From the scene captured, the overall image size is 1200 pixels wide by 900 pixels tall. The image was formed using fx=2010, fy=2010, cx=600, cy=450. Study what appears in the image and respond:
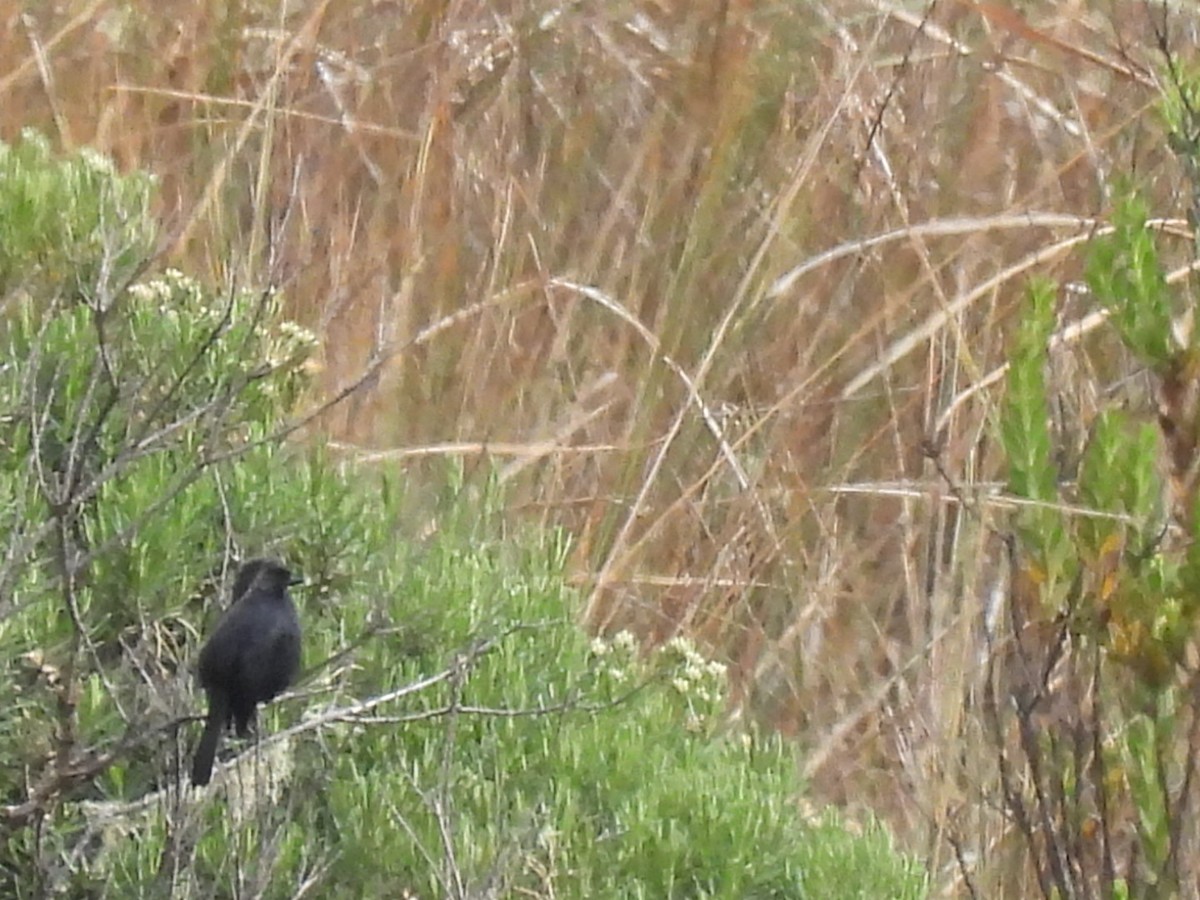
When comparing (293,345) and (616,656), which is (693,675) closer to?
(616,656)

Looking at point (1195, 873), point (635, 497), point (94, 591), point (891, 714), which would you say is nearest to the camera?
point (94, 591)

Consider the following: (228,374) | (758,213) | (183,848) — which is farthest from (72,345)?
(758,213)

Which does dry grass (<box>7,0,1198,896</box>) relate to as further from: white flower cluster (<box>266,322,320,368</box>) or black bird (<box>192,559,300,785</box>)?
black bird (<box>192,559,300,785</box>)

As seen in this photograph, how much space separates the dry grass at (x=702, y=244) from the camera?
2.87 m

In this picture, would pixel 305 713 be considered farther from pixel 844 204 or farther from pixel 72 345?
pixel 844 204

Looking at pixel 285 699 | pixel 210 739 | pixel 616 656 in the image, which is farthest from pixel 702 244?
pixel 210 739

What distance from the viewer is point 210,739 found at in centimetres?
155

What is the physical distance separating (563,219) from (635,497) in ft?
2.36

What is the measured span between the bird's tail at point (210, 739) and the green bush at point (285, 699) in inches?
0.9

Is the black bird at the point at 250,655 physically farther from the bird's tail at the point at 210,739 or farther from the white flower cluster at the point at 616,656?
the white flower cluster at the point at 616,656

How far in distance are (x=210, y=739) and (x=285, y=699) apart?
6.8 inches

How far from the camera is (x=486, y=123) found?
3.49 meters

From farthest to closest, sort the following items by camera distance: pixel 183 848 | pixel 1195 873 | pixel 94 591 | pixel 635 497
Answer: pixel 635 497 < pixel 1195 873 < pixel 94 591 < pixel 183 848

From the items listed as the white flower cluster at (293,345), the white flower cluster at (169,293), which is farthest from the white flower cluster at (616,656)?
the white flower cluster at (169,293)
